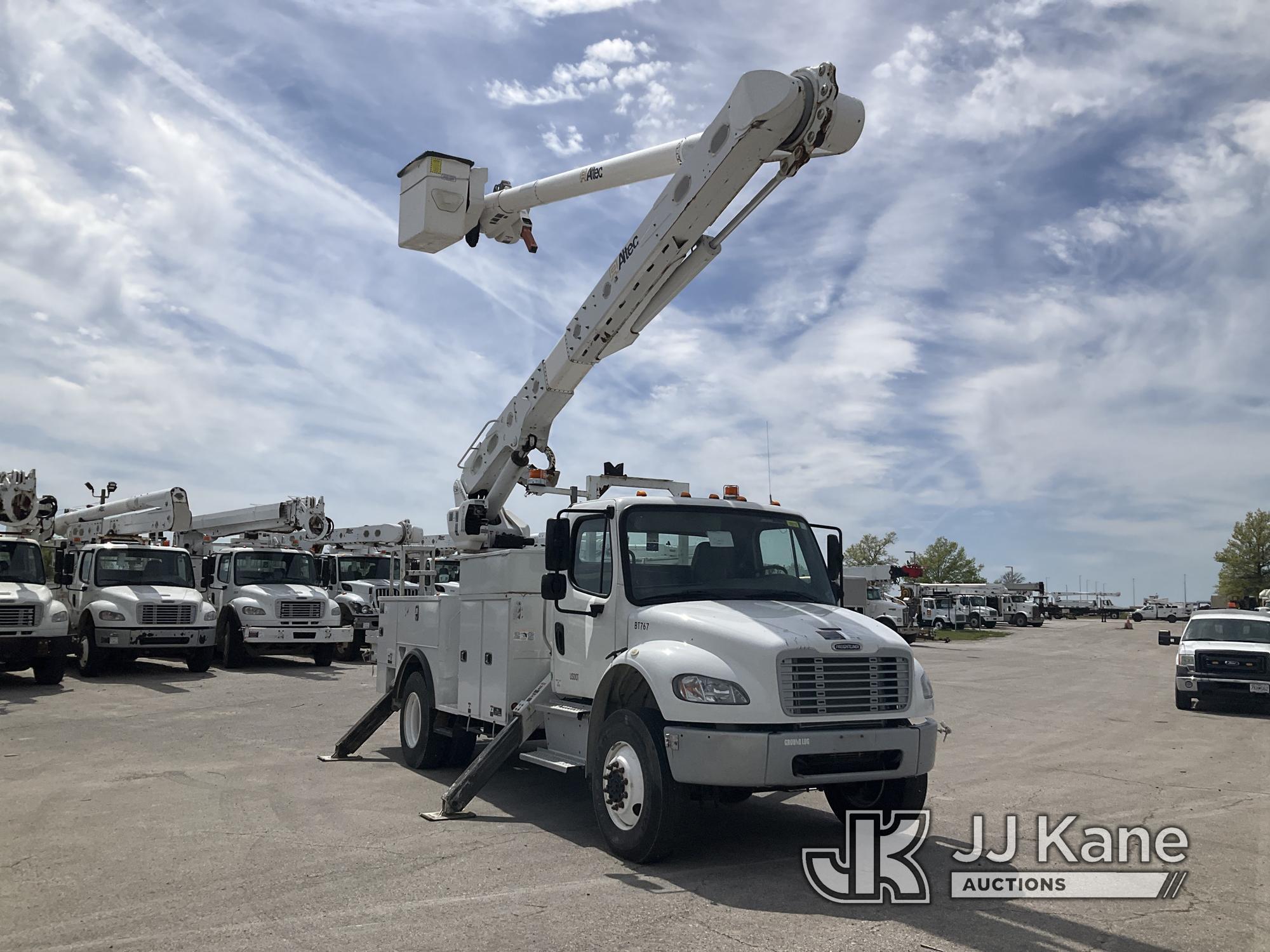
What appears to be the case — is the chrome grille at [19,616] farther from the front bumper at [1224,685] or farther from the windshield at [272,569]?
the front bumper at [1224,685]

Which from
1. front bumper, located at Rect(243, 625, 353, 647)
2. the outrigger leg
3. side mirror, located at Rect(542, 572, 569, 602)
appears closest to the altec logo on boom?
side mirror, located at Rect(542, 572, 569, 602)

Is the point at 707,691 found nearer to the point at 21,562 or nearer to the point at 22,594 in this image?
the point at 22,594

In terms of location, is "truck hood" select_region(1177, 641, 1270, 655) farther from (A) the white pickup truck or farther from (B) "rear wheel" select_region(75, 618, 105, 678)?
(B) "rear wheel" select_region(75, 618, 105, 678)

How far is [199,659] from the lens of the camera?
19.2 meters

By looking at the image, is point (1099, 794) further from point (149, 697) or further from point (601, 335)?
point (149, 697)

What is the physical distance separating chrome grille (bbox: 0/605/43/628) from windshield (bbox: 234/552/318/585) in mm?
5532

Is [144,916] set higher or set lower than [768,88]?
lower

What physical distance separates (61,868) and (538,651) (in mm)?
3517

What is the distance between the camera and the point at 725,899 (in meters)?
5.66

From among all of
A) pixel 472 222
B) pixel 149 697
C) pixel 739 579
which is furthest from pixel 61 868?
pixel 149 697

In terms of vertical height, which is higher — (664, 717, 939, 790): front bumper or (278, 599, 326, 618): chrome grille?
(278, 599, 326, 618): chrome grille

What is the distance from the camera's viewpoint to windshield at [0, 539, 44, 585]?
17.1m

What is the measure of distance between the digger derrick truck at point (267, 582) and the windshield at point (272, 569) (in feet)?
0.04

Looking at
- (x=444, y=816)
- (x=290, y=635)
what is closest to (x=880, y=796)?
(x=444, y=816)
